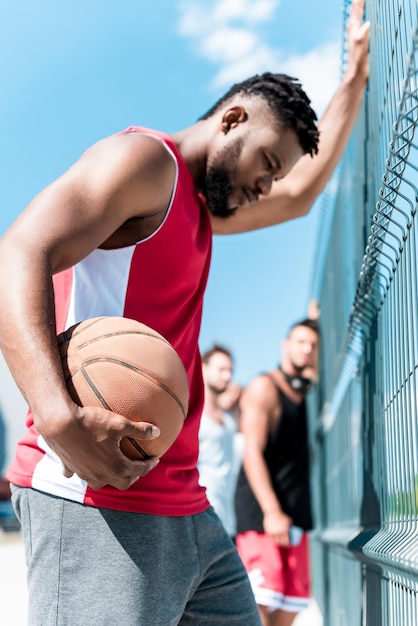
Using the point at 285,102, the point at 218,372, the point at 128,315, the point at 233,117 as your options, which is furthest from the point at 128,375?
the point at 218,372

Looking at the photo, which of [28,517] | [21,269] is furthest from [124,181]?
[28,517]

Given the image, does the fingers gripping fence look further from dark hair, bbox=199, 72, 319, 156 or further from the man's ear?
the man's ear

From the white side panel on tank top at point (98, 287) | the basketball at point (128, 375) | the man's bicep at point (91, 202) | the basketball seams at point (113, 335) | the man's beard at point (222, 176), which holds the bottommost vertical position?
the basketball at point (128, 375)

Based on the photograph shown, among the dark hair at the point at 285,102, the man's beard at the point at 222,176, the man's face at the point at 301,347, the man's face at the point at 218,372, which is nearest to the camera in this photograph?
the man's beard at the point at 222,176

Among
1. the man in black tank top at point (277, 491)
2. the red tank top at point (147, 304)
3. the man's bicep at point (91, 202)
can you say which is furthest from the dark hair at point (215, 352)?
the man's bicep at point (91, 202)

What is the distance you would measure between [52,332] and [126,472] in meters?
0.39

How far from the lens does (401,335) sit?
2.89m

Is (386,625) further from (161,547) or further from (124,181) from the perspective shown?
(124,181)

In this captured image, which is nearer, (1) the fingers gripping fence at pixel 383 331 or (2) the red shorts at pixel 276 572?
(1) the fingers gripping fence at pixel 383 331

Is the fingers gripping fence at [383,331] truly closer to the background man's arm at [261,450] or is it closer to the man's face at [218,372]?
the background man's arm at [261,450]

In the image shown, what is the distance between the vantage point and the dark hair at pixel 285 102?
313cm

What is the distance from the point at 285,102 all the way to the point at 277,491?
4.08 m

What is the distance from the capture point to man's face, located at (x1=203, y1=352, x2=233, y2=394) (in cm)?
752

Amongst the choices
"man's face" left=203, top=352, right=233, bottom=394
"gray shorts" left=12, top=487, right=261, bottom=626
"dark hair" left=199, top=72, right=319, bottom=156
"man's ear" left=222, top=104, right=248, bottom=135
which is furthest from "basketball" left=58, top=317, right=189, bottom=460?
"man's face" left=203, top=352, right=233, bottom=394
